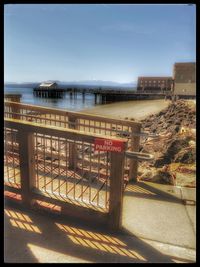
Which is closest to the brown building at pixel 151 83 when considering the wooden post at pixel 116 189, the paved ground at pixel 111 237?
the paved ground at pixel 111 237

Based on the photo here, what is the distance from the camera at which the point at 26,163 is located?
307cm

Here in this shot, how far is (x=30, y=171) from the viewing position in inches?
123

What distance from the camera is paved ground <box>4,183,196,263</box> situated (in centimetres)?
244

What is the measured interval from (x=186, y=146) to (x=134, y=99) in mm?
71130

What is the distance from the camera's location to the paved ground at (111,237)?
2.44 m

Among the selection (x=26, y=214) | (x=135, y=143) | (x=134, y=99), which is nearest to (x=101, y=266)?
(x=26, y=214)

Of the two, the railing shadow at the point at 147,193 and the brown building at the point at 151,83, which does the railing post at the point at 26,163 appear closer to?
the railing shadow at the point at 147,193

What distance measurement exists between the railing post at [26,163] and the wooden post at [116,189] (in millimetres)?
1039

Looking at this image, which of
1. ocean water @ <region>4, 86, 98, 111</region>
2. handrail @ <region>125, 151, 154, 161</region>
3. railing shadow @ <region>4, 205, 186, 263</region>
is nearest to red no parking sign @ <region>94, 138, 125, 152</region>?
handrail @ <region>125, 151, 154, 161</region>

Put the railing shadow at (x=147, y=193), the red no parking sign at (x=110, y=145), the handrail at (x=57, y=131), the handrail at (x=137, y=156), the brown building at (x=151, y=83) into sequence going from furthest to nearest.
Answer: the brown building at (x=151, y=83) < the railing shadow at (x=147, y=193) < the handrail at (x=137, y=156) < the handrail at (x=57, y=131) < the red no parking sign at (x=110, y=145)

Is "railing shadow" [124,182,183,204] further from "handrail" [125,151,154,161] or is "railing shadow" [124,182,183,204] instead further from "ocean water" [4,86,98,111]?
"ocean water" [4,86,98,111]

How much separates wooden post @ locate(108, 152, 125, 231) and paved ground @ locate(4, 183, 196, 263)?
16 centimetres

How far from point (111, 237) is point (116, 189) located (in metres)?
0.54

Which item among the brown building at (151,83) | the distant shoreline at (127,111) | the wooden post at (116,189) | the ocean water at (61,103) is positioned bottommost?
the wooden post at (116,189)
